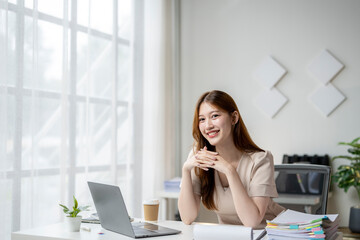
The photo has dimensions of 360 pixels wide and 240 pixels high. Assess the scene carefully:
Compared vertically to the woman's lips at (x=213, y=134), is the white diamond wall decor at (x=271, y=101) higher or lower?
higher

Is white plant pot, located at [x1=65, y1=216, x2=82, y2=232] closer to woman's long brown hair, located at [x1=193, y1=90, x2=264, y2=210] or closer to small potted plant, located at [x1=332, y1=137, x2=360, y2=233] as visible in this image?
woman's long brown hair, located at [x1=193, y1=90, x2=264, y2=210]

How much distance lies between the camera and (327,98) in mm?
3568

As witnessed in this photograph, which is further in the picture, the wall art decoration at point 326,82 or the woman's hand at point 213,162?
the wall art decoration at point 326,82

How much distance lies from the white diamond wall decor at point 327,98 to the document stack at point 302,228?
2166 millimetres

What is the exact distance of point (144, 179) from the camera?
3.73 metres

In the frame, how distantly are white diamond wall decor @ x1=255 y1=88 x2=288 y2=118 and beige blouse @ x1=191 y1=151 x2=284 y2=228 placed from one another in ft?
5.71

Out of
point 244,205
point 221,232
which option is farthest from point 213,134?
point 221,232

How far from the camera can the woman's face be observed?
207 centimetres

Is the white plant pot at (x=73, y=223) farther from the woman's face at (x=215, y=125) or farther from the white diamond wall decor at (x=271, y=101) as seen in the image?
the white diamond wall decor at (x=271, y=101)

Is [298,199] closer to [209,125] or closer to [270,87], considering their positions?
[209,125]

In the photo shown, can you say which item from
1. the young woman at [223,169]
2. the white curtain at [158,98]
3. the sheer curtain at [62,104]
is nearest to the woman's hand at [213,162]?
the young woman at [223,169]

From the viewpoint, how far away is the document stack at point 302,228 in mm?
1443

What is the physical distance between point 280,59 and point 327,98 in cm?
54

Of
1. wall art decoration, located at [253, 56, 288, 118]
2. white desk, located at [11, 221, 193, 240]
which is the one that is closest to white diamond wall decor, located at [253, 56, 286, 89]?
wall art decoration, located at [253, 56, 288, 118]
